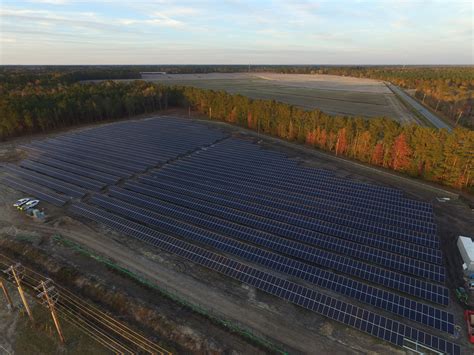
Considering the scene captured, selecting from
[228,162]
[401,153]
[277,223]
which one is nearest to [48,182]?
[228,162]

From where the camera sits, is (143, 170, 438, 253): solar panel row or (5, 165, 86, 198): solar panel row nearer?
(143, 170, 438, 253): solar panel row

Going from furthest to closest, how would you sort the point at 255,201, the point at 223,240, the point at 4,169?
1. the point at 4,169
2. the point at 255,201
3. the point at 223,240

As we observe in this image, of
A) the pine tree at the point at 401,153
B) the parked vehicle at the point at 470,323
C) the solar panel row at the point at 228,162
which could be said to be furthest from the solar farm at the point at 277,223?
the pine tree at the point at 401,153

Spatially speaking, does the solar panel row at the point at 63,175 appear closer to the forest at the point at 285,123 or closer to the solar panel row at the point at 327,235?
the solar panel row at the point at 327,235

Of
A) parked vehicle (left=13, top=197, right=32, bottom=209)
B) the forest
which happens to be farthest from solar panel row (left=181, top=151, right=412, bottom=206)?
parked vehicle (left=13, top=197, right=32, bottom=209)

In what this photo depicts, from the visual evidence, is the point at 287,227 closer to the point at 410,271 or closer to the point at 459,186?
the point at 410,271

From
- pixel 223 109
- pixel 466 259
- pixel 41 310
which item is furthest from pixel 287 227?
pixel 223 109

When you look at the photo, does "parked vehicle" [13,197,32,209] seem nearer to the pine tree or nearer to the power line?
the power line
